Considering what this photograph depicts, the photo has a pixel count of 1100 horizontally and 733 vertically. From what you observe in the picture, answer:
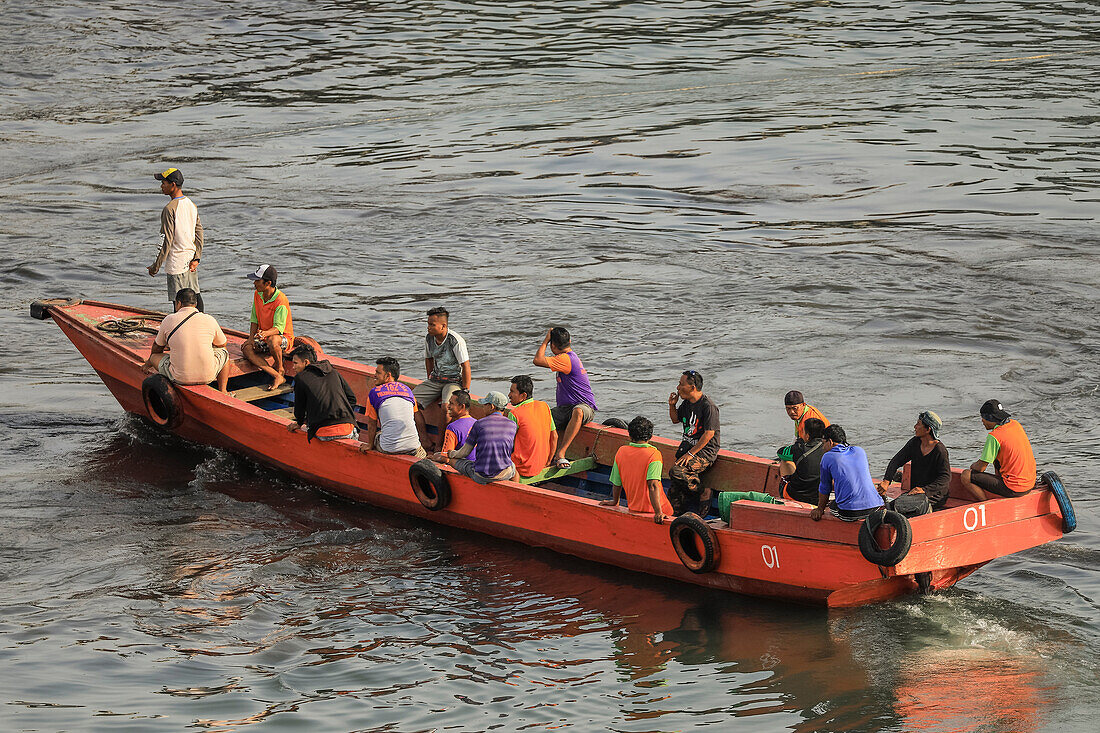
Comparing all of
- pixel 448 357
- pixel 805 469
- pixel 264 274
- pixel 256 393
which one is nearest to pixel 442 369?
pixel 448 357

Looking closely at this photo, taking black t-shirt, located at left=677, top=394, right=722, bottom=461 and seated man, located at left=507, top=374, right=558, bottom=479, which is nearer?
black t-shirt, located at left=677, top=394, right=722, bottom=461

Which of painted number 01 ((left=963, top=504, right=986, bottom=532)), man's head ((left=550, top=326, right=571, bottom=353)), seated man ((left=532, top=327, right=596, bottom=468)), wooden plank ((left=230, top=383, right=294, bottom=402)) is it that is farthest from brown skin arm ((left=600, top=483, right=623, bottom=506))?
wooden plank ((left=230, top=383, right=294, bottom=402))

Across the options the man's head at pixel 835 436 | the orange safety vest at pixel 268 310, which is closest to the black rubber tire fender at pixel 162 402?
the orange safety vest at pixel 268 310

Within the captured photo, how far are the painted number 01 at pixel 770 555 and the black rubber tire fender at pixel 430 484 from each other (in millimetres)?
2978

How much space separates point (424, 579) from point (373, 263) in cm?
1055

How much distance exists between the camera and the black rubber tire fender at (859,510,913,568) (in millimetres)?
9031

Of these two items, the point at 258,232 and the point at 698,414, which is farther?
the point at 258,232

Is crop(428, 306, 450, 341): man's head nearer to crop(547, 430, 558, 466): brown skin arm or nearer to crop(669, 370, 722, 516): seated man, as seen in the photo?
crop(547, 430, 558, 466): brown skin arm

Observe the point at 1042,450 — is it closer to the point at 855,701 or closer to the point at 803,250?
the point at 855,701

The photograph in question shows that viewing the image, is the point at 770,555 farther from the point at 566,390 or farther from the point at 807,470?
the point at 566,390

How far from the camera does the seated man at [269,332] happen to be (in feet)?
45.3

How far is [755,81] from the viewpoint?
1299 inches

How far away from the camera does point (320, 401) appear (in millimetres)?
11914

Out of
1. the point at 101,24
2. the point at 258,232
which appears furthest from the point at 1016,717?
the point at 101,24
